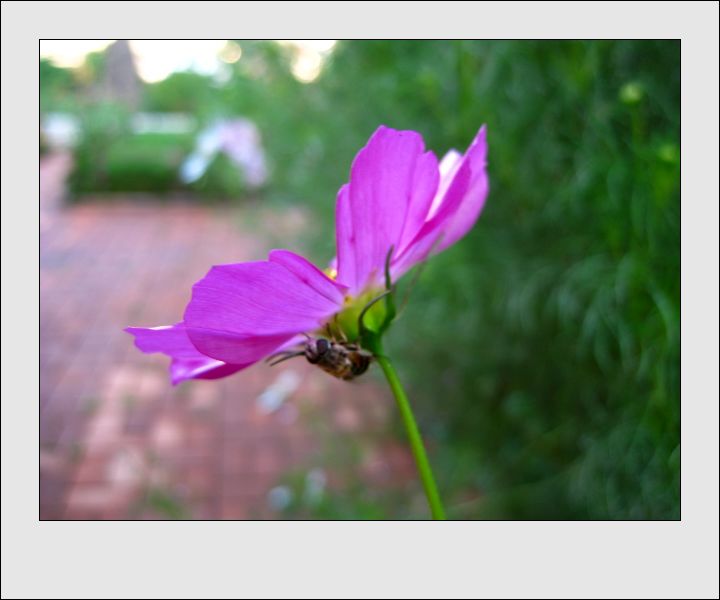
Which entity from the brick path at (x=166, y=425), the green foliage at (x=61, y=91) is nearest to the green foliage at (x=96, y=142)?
the green foliage at (x=61, y=91)

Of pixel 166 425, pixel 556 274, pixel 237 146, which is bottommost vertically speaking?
pixel 166 425

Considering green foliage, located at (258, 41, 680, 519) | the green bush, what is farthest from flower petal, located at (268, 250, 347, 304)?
the green bush

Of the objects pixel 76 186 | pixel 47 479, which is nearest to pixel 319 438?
pixel 47 479

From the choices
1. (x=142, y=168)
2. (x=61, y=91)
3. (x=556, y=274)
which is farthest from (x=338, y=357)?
(x=61, y=91)

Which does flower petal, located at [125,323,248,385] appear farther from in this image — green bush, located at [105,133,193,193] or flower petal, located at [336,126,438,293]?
green bush, located at [105,133,193,193]

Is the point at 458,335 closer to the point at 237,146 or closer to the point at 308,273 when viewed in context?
the point at 237,146

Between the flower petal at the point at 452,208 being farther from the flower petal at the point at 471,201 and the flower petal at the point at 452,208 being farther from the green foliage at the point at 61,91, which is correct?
the green foliage at the point at 61,91

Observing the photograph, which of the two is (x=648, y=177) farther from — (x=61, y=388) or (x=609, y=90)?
(x=61, y=388)
